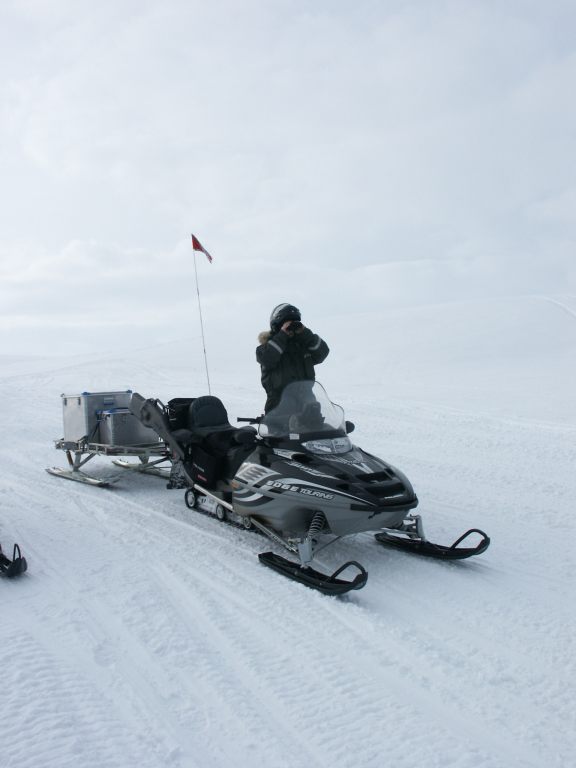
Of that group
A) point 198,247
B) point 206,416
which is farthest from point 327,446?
point 198,247

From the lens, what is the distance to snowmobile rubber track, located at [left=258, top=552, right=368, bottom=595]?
3938 mm

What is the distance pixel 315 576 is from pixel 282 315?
Result: 236cm

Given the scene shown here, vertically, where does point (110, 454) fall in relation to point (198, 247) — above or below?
below

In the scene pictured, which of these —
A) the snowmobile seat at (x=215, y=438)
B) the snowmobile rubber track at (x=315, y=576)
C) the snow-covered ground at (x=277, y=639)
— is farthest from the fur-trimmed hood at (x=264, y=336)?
the snowmobile rubber track at (x=315, y=576)

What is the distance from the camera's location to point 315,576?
13.9 ft

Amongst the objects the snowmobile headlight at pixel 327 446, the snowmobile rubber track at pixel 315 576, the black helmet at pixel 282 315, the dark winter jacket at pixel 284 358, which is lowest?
the snowmobile rubber track at pixel 315 576

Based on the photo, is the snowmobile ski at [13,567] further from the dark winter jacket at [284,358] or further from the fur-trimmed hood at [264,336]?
the fur-trimmed hood at [264,336]

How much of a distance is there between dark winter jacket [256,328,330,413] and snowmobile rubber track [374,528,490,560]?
58.0 inches

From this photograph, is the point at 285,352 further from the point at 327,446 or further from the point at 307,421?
the point at 327,446

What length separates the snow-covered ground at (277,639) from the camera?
254cm

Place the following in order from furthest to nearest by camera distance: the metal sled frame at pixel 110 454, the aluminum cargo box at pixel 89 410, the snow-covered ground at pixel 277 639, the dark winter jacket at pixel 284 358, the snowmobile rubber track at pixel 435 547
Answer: the aluminum cargo box at pixel 89 410, the metal sled frame at pixel 110 454, the dark winter jacket at pixel 284 358, the snowmobile rubber track at pixel 435 547, the snow-covered ground at pixel 277 639

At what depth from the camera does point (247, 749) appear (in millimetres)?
2506

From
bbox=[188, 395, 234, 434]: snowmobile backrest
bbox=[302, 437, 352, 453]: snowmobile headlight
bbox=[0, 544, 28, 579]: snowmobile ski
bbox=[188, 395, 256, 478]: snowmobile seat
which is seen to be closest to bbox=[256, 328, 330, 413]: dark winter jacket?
bbox=[188, 395, 256, 478]: snowmobile seat

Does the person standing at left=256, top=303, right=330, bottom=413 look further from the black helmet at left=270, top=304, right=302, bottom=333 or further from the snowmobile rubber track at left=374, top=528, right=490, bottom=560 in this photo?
the snowmobile rubber track at left=374, top=528, right=490, bottom=560
